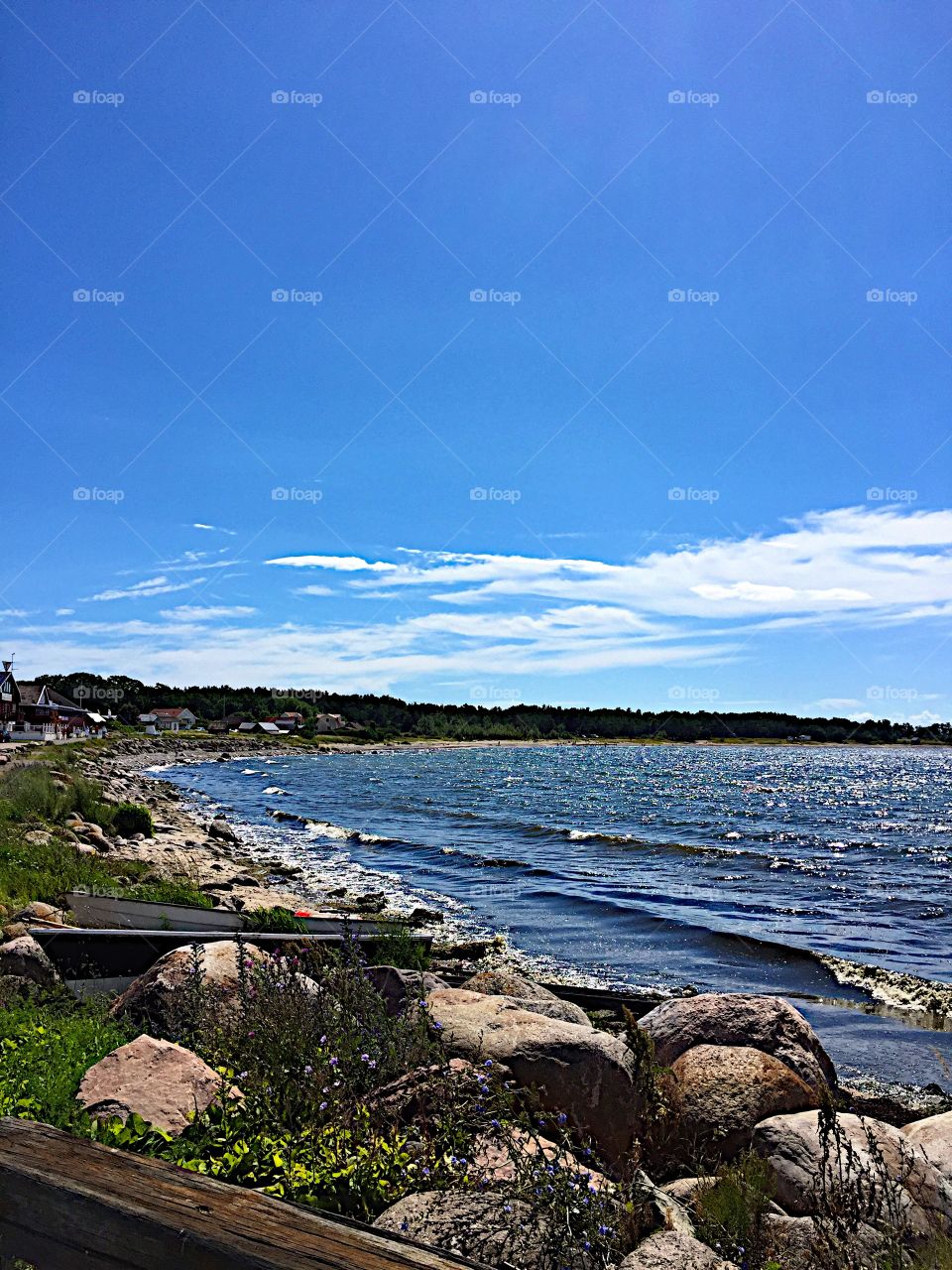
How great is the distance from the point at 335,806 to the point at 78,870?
2883 cm

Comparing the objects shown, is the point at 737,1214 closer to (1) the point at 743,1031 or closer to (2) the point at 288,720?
(1) the point at 743,1031

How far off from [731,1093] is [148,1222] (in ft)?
20.0

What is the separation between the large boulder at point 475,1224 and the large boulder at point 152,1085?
1.28 metres

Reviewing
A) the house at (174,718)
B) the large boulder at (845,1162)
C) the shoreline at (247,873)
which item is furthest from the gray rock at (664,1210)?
the house at (174,718)

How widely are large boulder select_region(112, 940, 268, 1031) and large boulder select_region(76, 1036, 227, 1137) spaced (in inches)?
49.3

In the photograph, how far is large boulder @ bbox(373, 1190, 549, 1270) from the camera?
363cm

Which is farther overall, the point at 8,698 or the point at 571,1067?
the point at 8,698

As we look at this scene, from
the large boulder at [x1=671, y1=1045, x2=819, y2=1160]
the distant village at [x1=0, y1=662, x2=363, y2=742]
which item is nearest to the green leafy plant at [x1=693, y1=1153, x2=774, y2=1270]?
the large boulder at [x1=671, y1=1045, x2=819, y2=1160]

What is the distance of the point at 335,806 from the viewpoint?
144ft

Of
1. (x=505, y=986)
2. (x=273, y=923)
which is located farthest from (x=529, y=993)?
(x=273, y=923)

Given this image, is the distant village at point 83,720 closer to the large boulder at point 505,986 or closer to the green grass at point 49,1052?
the large boulder at point 505,986

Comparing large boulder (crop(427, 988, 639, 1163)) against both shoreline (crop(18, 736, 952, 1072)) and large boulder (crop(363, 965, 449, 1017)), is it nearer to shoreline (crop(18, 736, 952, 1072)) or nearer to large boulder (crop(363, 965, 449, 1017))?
large boulder (crop(363, 965, 449, 1017))

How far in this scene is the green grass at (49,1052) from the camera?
4.28 metres

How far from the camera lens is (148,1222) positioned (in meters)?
2.10
